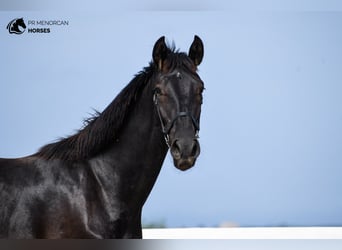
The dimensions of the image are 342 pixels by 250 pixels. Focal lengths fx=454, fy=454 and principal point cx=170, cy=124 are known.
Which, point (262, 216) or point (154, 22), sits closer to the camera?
point (262, 216)

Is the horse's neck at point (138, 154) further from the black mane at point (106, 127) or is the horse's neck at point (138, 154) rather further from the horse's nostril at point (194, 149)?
the horse's nostril at point (194, 149)

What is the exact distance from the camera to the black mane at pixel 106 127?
195 centimetres

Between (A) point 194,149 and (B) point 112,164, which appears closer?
(A) point 194,149

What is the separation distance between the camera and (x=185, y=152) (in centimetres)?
177

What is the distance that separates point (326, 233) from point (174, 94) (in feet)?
5.33

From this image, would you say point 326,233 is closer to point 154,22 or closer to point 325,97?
point 325,97

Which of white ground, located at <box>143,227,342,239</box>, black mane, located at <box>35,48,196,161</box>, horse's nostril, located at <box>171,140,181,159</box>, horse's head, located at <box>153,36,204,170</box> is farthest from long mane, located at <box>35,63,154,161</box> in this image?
white ground, located at <box>143,227,342,239</box>

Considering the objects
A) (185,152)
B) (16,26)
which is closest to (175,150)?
(185,152)

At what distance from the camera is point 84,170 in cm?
194

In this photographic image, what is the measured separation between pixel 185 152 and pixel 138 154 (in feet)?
0.88

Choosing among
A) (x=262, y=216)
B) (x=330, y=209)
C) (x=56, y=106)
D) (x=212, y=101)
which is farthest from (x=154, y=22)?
(x=330, y=209)

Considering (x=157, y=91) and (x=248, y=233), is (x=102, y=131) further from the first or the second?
(x=248, y=233)

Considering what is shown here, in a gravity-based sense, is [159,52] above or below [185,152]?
above

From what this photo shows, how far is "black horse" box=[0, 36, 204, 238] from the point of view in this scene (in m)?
1.85
